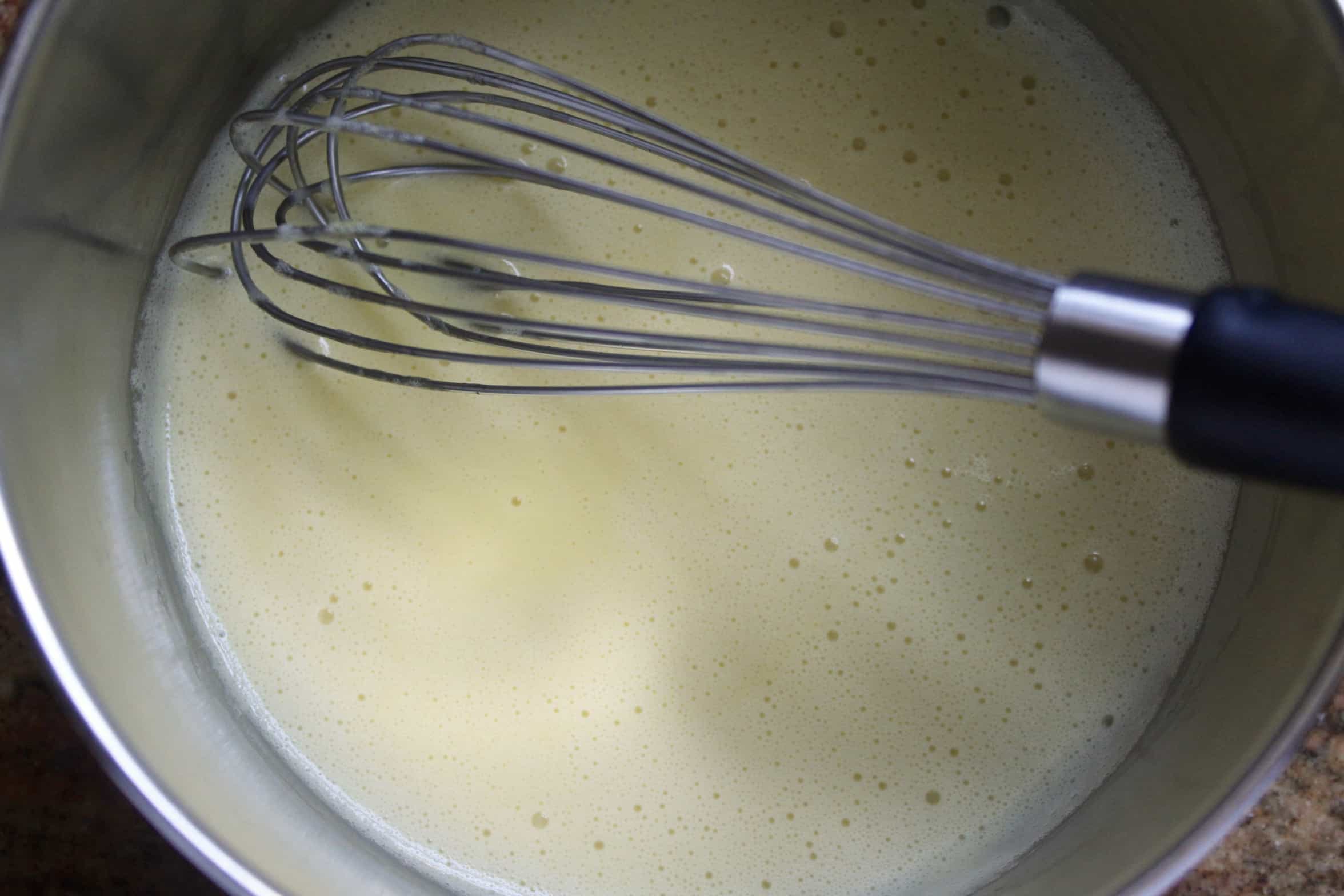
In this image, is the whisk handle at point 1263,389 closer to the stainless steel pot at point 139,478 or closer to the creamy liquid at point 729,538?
the stainless steel pot at point 139,478

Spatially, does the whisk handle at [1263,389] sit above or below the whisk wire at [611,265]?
below

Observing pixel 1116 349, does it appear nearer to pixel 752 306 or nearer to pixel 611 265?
pixel 752 306

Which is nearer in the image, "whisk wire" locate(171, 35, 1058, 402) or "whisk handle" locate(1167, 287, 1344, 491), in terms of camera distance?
"whisk handle" locate(1167, 287, 1344, 491)

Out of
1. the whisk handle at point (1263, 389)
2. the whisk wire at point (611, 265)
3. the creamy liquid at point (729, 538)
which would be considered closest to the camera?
the whisk handle at point (1263, 389)

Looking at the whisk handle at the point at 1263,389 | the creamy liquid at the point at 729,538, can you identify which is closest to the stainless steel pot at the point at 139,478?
the creamy liquid at the point at 729,538

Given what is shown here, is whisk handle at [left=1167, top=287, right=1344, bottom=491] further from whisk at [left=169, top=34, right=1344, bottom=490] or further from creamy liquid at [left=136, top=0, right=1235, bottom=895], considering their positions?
creamy liquid at [left=136, top=0, right=1235, bottom=895]

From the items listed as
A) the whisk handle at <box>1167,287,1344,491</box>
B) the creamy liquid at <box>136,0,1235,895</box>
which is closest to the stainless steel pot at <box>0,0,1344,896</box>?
the creamy liquid at <box>136,0,1235,895</box>

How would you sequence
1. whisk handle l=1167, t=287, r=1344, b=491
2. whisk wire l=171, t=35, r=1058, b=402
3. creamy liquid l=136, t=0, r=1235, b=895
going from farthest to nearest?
creamy liquid l=136, t=0, r=1235, b=895 < whisk wire l=171, t=35, r=1058, b=402 < whisk handle l=1167, t=287, r=1344, b=491

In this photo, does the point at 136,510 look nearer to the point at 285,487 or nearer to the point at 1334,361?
the point at 285,487

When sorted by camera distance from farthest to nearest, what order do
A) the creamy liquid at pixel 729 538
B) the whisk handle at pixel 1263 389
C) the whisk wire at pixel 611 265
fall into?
the creamy liquid at pixel 729 538 → the whisk wire at pixel 611 265 → the whisk handle at pixel 1263 389
